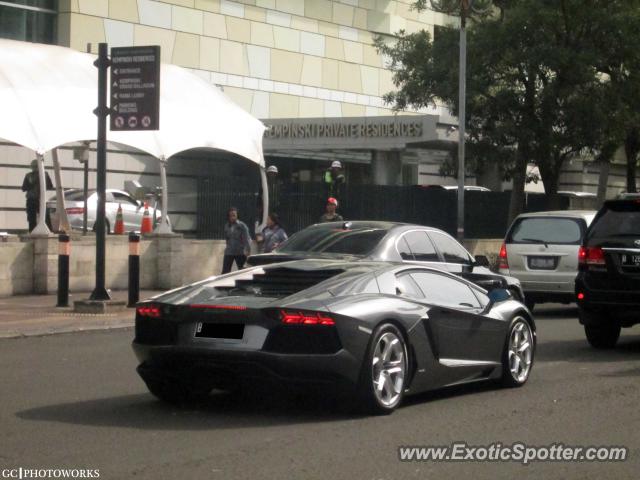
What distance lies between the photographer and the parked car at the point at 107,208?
30.0 metres

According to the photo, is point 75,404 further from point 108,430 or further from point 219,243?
point 219,243

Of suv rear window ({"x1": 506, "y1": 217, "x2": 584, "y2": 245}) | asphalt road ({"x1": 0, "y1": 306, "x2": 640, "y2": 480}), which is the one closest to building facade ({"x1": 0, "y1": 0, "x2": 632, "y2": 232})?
suv rear window ({"x1": 506, "y1": 217, "x2": 584, "y2": 245})

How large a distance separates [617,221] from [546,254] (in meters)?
5.53

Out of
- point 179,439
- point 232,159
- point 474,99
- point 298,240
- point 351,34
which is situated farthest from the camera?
point 351,34

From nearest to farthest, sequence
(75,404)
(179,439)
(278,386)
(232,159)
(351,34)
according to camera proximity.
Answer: (179,439) < (278,386) < (75,404) < (232,159) < (351,34)

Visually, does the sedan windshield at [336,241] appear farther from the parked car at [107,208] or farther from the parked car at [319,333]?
the parked car at [107,208]

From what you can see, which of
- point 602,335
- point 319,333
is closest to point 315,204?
point 602,335

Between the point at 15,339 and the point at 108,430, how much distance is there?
733 centimetres

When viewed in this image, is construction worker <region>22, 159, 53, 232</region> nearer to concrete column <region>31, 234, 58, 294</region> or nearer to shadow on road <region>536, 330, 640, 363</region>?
concrete column <region>31, 234, 58, 294</region>

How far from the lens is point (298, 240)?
50.9 feet

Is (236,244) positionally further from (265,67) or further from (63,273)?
(265,67)

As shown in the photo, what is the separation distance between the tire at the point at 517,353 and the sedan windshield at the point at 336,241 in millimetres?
3534

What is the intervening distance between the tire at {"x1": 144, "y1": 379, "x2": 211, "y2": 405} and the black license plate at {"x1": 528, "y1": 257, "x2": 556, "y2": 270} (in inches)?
436

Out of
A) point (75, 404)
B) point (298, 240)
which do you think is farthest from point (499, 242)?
point (75, 404)
